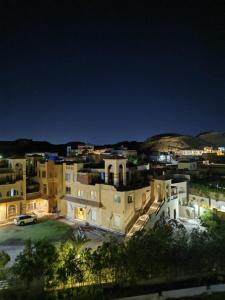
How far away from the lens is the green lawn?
940 inches

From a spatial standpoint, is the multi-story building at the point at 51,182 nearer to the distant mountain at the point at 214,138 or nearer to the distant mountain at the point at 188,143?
the distant mountain at the point at 188,143

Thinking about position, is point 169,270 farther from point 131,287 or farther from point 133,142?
point 133,142

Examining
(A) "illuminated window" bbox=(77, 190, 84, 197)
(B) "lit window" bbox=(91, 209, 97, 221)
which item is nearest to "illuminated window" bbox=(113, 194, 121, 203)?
(B) "lit window" bbox=(91, 209, 97, 221)

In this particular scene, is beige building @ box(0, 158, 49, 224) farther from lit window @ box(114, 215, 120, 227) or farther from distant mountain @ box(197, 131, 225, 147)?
distant mountain @ box(197, 131, 225, 147)

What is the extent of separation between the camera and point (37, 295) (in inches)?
560

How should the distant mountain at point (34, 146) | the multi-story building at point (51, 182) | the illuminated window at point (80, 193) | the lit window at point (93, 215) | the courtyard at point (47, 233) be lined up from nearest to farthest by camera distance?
the courtyard at point (47, 233)
the lit window at point (93, 215)
the illuminated window at point (80, 193)
the multi-story building at point (51, 182)
the distant mountain at point (34, 146)

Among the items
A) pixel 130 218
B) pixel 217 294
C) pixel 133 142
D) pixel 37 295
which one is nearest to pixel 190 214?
pixel 130 218

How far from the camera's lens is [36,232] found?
83.7 feet

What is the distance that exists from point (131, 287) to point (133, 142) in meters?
111

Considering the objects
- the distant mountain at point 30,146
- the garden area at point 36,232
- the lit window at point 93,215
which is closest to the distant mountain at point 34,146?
the distant mountain at point 30,146

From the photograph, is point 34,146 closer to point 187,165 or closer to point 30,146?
point 30,146

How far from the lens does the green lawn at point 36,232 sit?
940 inches

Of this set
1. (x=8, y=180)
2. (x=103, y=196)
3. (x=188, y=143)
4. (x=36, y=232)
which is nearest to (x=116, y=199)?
(x=103, y=196)

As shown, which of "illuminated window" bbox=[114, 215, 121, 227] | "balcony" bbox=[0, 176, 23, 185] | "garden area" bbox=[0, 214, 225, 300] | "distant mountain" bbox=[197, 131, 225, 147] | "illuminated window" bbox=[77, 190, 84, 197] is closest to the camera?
"garden area" bbox=[0, 214, 225, 300]
